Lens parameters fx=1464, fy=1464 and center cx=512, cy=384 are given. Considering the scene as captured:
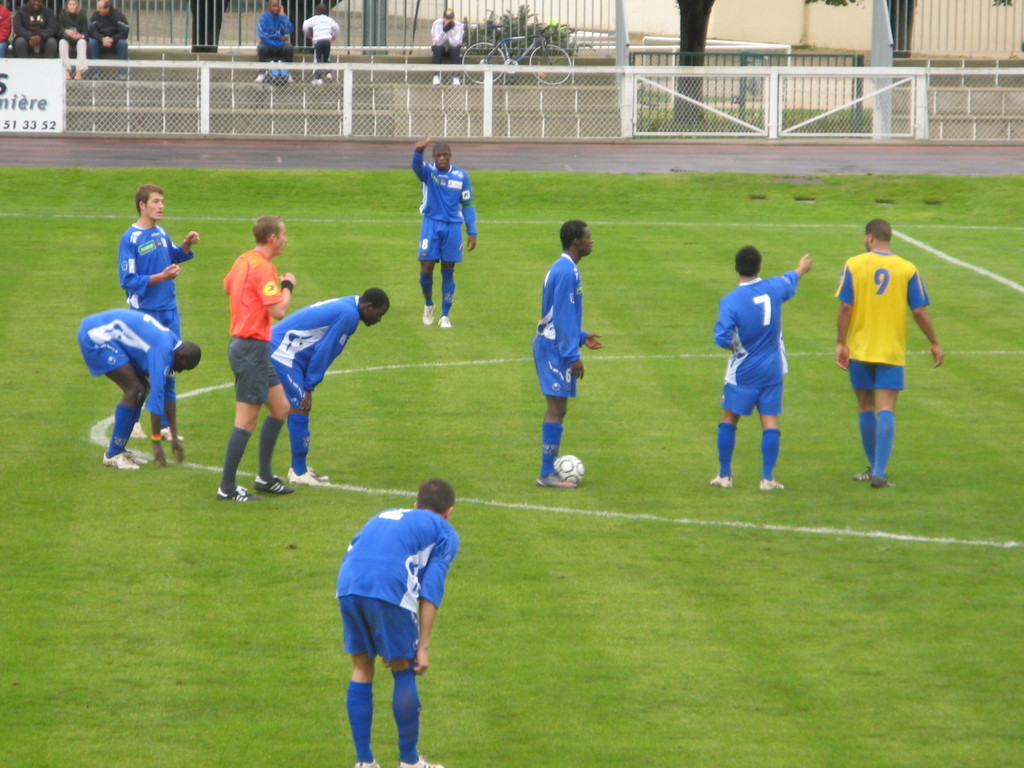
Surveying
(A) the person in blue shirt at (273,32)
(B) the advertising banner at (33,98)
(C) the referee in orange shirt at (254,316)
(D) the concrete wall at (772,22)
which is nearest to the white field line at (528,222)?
(B) the advertising banner at (33,98)

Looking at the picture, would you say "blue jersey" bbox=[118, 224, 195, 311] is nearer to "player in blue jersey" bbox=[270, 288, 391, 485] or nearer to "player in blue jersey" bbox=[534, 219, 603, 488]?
"player in blue jersey" bbox=[270, 288, 391, 485]

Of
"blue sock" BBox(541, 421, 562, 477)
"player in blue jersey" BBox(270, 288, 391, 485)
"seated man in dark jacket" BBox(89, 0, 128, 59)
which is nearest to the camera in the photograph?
"player in blue jersey" BBox(270, 288, 391, 485)

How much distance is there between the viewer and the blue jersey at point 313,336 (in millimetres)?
11148

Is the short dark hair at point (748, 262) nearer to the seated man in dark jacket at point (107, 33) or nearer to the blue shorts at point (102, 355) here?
the blue shorts at point (102, 355)

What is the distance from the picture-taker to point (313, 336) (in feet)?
36.9

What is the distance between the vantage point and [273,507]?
37.1ft

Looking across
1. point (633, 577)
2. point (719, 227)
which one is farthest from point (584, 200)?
point (633, 577)

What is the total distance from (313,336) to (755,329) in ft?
11.2

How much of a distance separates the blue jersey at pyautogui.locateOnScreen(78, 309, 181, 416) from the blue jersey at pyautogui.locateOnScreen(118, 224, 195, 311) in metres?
0.83

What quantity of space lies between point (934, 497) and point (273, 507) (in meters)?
5.24

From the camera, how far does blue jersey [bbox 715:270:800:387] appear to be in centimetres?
1128

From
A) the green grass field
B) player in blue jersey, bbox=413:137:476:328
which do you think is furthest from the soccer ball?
player in blue jersey, bbox=413:137:476:328

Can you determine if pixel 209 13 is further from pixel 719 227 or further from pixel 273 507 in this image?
pixel 273 507

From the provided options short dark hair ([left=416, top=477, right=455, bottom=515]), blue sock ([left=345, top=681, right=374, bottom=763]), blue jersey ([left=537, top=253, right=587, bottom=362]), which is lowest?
blue sock ([left=345, top=681, right=374, bottom=763])
